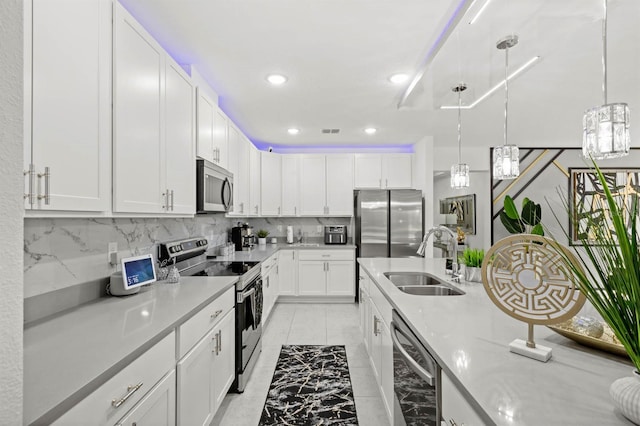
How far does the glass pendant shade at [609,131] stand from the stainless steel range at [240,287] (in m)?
2.25

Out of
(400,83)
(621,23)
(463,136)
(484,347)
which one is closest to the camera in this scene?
(484,347)

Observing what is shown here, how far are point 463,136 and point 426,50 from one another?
2.95 m

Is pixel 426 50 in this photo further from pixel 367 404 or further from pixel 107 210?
pixel 367 404

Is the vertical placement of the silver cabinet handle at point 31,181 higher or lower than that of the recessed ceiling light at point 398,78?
lower

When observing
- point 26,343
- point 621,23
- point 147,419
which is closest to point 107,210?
point 26,343

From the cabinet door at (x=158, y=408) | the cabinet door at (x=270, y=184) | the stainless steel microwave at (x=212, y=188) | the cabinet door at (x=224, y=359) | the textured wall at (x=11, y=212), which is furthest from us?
the cabinet door at (x=270, y=184)

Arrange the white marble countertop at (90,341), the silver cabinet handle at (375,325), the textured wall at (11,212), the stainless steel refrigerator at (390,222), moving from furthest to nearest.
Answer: the stainless steel refrigerator at (390,222) → the silver cabinet handle at (375,325) → the white marble countertop at (90,341) → the textured wall at (11,212)

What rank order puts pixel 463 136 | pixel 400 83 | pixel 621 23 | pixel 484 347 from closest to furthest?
pixel 484 347
pixel 621 23
pixel 400 83
pixel 463 136

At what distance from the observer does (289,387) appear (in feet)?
8.14

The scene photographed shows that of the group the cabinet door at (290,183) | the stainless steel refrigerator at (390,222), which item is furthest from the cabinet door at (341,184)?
the cabinet door at (290,183)

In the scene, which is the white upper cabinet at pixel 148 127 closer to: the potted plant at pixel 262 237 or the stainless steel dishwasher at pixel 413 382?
the stainless steel dishwasher at pixel 413 382

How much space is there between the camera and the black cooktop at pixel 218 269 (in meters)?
2.49

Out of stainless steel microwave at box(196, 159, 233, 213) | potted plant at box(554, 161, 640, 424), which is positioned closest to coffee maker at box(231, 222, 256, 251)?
stainless steel microwave at box(196, 159, 233, 213)

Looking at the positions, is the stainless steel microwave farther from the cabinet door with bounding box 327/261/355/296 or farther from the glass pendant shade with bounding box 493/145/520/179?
the cabinet door with bounding box 327/261/355/296
